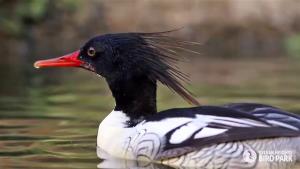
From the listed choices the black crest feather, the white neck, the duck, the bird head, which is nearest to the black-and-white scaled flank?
the duck

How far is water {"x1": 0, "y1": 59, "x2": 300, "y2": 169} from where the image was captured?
7324 millimetres

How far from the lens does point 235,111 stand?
6547mm

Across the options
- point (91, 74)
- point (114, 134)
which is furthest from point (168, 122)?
point (91, 74)

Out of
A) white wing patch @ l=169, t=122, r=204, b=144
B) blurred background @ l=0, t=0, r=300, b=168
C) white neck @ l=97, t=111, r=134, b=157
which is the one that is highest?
white wing patch @ l=169, t=122, r=204, b=144

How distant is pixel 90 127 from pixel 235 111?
111 inches

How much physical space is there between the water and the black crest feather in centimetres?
78

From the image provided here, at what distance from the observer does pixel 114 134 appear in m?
7.09

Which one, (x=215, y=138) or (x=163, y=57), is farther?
(x=163, y=57)

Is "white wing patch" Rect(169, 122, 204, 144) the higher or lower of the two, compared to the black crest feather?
lower

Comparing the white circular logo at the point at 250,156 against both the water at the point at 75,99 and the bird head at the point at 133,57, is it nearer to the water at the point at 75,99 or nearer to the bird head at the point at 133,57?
the water at the point at 75,99

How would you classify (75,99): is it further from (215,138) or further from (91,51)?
(215,138)

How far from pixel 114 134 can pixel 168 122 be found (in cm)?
64

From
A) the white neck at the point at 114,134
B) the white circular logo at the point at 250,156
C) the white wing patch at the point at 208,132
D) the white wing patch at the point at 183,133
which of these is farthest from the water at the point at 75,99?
the white circular logo at the point at 250,156

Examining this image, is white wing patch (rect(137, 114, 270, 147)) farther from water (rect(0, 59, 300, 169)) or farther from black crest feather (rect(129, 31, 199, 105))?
black crest feather (rect(129, 31, 199, 105))
